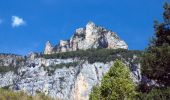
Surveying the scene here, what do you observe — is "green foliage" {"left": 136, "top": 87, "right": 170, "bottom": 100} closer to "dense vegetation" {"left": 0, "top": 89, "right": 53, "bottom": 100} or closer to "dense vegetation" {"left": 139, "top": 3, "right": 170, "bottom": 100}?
"dense vegetation" {"left": 139, "top": 3, "right": 170, "bottom": 100}

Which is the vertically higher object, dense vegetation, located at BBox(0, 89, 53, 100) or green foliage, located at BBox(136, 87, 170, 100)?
dense vegetation, located at BBox(0, 89, 53, 100)

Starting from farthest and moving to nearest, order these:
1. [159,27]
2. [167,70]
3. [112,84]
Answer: [112,84] < [159,27] < [167,70]

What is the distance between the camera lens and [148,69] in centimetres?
2153

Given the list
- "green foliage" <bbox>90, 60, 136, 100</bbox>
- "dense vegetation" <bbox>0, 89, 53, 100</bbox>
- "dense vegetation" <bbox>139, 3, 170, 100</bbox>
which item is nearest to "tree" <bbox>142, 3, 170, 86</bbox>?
"dense vegetation" <bbox>139, 3, 170, 100</bbox>

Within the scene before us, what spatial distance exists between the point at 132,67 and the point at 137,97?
170440mm

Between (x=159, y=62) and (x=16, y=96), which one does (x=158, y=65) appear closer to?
(x=159, y=62)

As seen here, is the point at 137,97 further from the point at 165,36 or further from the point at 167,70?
the point at 165,36

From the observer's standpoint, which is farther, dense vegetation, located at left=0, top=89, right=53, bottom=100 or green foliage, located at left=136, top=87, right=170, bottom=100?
dense vegetation, located at left=0, top=89, right=53, bottom=100

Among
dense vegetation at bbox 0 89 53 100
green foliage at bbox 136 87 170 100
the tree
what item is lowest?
green foliage at bbox 136 87 170 100

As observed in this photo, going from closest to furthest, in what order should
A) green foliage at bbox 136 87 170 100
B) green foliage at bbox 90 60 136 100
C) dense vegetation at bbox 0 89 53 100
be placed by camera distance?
green foliage at bbox 136 87 170 100 < dense vegetation at bbox 0 89 53 100 < green foliage at bbox 90 60 136 100

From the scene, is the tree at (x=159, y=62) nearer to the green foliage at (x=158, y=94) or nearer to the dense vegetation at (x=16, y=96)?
the green foliage at (x=158, y=94)

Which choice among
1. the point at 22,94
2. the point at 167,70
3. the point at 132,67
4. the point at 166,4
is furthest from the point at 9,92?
the point at 132,67

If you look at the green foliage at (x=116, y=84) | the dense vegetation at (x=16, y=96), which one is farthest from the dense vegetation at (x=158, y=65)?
the green foliage at (x=116, y=84)

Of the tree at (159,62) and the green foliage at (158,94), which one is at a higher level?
the tree at (159,62)
